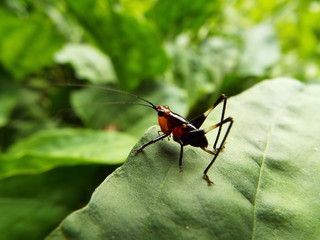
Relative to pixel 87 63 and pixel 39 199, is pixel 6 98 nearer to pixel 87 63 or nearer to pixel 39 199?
pixel 87 63

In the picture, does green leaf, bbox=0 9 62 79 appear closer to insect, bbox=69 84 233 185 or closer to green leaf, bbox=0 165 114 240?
green leaf, bbox=0 165 114 240

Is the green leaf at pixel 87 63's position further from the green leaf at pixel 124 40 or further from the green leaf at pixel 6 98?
the green leaf at pixel 6 98

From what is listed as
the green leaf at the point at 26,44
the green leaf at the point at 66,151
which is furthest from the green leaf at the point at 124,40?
the green leaf at the point at 66,151

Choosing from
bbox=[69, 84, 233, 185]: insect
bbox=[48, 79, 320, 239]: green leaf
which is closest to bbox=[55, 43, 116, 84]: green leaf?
bbox=[69, 84, 233, 185]: insect

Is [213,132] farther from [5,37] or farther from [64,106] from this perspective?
[5,37]

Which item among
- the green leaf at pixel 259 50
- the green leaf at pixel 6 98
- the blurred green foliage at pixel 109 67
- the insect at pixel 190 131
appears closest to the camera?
the insect at pixel 190 131

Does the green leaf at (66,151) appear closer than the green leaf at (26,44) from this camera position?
Yes

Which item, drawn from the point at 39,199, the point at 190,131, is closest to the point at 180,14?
the point at 190,131

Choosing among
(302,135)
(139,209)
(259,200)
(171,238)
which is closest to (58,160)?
(139,209)

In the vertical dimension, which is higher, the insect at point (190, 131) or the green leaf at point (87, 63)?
the green leaf at point (87, 63)
